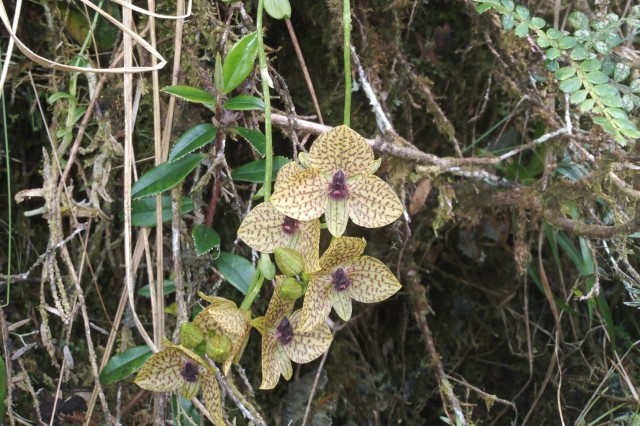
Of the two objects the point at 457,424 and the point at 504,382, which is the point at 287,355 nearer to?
the point at 457,424

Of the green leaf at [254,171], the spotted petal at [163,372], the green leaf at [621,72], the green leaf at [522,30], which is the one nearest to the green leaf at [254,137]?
the green leaf at [254,171]

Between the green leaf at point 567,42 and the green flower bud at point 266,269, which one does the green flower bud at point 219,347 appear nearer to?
the green flower bud at point 266,269

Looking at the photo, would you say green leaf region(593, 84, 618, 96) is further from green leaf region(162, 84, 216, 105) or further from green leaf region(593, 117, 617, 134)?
green leaf region(162, 84, 216, 105)

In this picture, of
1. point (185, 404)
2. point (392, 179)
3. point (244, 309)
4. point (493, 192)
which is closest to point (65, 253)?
point (185, 404)

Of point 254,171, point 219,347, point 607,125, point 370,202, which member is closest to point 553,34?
point 607,125

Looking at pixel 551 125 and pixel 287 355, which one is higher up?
pixel 551 125

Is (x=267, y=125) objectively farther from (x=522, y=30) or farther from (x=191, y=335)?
(x=522, y=30)
